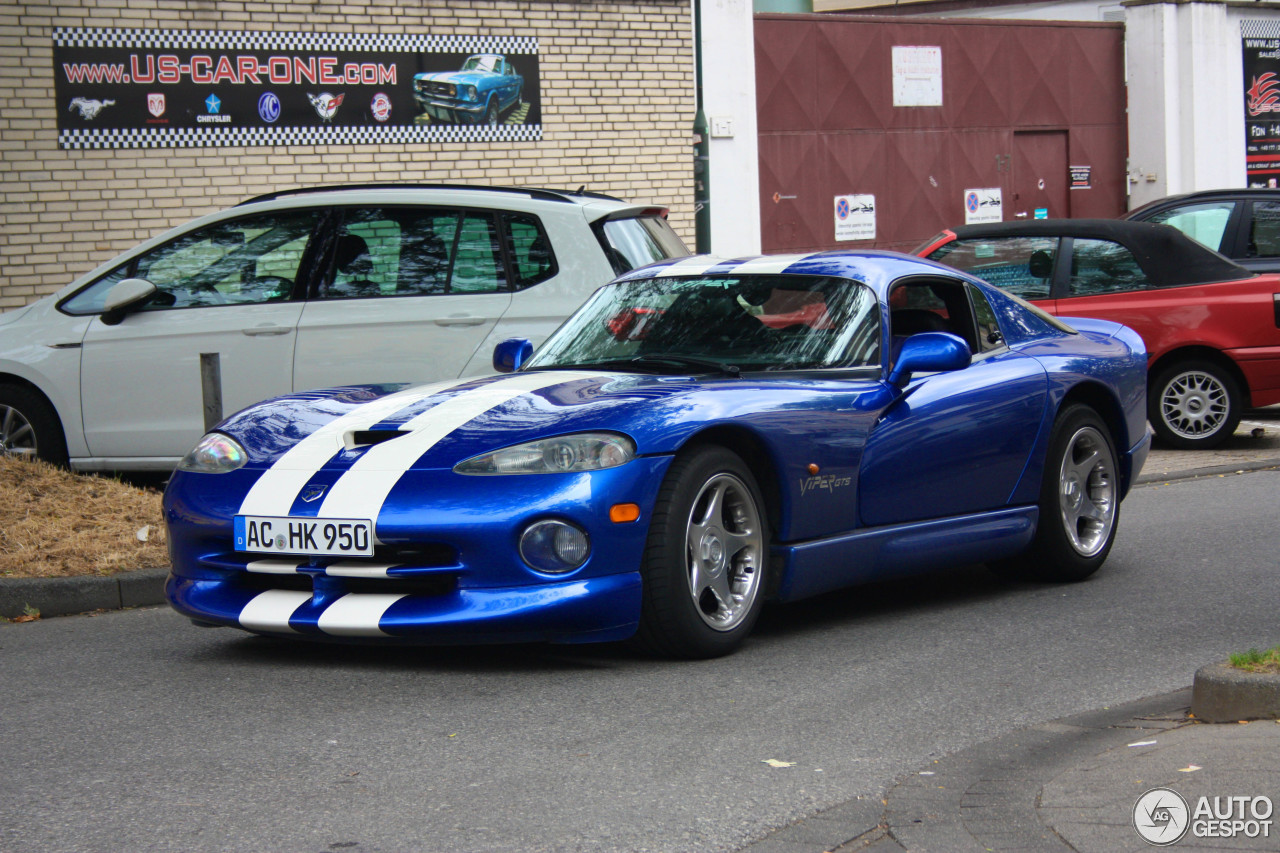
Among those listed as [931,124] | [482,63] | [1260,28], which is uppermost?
[1260,28]

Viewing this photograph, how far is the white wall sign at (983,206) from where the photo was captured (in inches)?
819

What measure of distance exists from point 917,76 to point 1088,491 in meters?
14.1

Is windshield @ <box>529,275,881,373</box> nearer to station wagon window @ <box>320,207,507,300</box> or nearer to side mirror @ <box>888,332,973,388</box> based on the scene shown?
side mirror @ <box>888,332,973,388</box>

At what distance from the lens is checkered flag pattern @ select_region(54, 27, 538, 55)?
13.6m

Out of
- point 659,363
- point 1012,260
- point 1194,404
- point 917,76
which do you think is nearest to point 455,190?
point 659,363

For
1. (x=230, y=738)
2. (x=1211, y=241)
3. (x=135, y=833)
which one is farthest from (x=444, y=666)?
(x=1211, y=241)

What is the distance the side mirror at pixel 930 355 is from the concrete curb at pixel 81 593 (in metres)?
3.20

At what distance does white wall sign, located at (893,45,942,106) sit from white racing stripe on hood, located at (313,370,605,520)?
51.1ft

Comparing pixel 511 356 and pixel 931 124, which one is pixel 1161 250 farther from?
pixel 931 124

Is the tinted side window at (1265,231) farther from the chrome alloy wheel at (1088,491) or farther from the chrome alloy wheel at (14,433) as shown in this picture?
the chrome alloy wheel at (14,433)

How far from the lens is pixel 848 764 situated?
160 inches

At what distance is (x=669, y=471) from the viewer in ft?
16.5

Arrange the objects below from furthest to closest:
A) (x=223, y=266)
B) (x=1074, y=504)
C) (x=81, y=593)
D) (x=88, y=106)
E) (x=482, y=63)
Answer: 1. (x=482, y=63)
2. (x=88, y=106)
3. (x=223, y=266)
4. (x=1074, y=504)
5. (x=81, y=593)

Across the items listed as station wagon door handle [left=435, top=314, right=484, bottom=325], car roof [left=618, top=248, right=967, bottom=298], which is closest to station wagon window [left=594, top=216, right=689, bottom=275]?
station wagon door handle [left=435, top=314, right=484, bottom=325]
